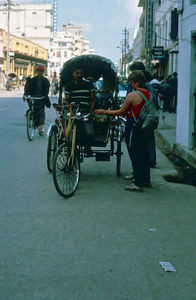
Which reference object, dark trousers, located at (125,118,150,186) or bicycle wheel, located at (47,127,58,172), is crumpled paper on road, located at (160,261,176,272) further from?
bicycle wheel, located at (47,127,58,172)

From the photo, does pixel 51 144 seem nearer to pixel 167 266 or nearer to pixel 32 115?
pixel 167 266

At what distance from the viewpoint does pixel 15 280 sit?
3.70 meters

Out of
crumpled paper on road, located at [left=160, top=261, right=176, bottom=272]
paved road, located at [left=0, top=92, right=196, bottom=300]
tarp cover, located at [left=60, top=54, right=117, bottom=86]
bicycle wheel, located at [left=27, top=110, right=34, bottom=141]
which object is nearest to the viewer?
paved road, located at [left=0, top=92, right=196, bottom=300]

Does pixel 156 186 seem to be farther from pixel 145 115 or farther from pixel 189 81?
pixel 189 81

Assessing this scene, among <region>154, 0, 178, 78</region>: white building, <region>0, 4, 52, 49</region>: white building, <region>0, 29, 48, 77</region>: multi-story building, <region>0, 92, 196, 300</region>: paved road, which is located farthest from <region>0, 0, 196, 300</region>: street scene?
<region>0, 4, 52, 49</region>: white building

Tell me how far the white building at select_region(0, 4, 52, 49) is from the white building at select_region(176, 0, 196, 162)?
109337mm

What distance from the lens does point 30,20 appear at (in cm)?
11719

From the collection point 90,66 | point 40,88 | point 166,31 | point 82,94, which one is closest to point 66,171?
point 82,94

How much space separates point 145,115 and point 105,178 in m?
1.51

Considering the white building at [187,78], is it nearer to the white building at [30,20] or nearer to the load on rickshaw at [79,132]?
the load on rickshaw at [79,132]

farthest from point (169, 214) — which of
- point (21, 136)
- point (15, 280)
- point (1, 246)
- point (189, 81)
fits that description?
point (21, 136)

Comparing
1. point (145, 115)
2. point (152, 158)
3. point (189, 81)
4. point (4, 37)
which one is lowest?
point (152, 158)

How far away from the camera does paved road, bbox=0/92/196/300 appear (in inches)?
142

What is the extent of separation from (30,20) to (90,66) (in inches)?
4429
